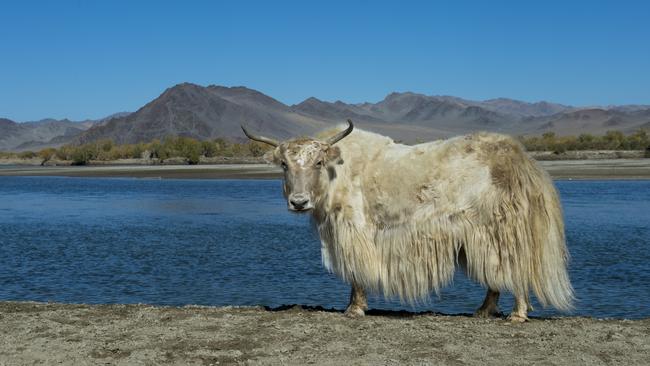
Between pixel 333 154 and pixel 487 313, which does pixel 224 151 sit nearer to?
pixel 333 154

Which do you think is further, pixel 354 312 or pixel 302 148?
pixel 354 312

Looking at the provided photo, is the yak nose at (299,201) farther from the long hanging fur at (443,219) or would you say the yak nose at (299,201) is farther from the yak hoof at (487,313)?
the yak hoof at (487,313)

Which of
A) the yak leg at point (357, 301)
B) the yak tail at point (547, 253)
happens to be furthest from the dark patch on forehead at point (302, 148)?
the yak tail at point (547, 253)

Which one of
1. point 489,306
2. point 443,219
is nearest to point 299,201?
point 443,219

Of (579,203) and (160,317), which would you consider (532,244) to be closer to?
(160,317)

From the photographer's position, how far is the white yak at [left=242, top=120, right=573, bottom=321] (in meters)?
6.46

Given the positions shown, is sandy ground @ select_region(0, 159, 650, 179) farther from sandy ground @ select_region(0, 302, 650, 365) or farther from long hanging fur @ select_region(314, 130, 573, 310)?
sandy ground @ select_region(0, 302, 650, 365)

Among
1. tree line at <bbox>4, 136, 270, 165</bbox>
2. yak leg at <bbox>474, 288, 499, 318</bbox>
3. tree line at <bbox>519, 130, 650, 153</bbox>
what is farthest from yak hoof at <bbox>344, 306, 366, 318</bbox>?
tree line at <bbox>4, 136, 270, 165</bbox>

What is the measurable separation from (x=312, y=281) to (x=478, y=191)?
4.72m

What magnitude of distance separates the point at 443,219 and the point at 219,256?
7804 mm

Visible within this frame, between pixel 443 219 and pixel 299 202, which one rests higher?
pixel 299 202

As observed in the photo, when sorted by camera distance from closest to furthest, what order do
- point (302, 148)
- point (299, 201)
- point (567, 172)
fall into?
1. point (299, 201)
2. point (302, 148)
3. point (567, 172)

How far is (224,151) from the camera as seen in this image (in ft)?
220

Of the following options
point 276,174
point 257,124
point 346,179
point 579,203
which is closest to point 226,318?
point 346,179
